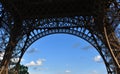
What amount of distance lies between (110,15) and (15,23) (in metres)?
8.82

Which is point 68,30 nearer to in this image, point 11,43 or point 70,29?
point 70,29

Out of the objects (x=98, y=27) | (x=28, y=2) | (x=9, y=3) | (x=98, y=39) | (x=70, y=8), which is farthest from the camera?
(x=98, y=39)

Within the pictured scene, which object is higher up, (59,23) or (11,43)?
(59,23)

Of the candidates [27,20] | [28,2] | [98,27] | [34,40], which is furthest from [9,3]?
[34,40]

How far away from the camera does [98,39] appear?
32.6 metres

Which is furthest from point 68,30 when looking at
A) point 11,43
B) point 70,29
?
point 11,43

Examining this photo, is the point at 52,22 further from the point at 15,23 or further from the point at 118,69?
the point at 118,69

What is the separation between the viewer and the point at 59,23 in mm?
33688

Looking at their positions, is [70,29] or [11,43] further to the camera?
[70,29]

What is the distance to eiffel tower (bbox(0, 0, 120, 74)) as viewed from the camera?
25500 millimetres

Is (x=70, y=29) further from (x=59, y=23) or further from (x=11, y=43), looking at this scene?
(x=11, y=43)

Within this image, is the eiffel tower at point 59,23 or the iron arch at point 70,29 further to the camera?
the iron arch at point 70,29

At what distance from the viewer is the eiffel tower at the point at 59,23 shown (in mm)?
25500

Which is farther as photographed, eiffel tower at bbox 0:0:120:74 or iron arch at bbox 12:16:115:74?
iron arch at bbox 12:16:115:74
